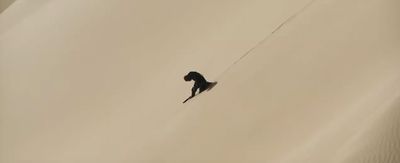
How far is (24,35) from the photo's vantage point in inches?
538

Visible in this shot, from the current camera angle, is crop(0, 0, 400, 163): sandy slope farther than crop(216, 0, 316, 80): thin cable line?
No

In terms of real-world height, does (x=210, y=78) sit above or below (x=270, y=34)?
below

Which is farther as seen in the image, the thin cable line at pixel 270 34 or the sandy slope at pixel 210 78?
the thin cable line at pixel 270 34

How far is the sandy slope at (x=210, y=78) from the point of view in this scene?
5355mm

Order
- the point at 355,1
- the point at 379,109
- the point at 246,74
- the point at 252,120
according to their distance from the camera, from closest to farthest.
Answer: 1. the point at 379,109
2. the point at 252,120
3. the point at 246,74
4. the point at 355,1

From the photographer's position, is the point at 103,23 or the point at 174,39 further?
the point at 103,23

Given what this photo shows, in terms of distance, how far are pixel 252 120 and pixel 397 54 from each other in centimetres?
141

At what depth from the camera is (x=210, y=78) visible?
8.12m

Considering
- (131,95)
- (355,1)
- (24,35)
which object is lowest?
(355,1)

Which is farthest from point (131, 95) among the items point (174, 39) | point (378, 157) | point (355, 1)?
point (378, 157)

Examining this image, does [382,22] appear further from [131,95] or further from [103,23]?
[103,23]

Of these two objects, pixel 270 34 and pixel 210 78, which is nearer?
pixel 210 78

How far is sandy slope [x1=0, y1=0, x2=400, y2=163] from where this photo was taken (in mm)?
5355

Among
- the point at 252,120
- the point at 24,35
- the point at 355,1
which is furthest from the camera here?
the point at 24,35
